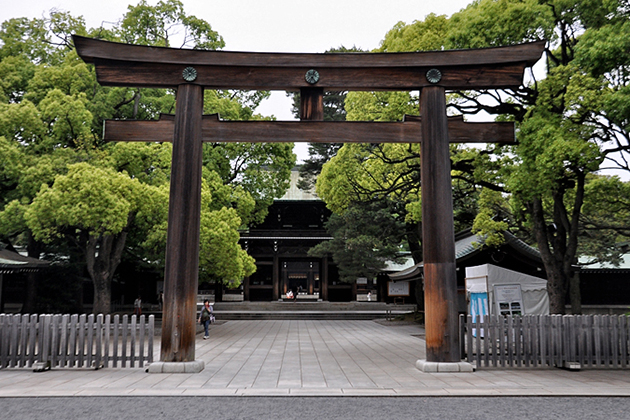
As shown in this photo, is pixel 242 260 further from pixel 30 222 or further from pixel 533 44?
pixel 533 44

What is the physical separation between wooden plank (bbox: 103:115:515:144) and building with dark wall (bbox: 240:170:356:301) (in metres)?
24.9

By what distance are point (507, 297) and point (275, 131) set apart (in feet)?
29.1

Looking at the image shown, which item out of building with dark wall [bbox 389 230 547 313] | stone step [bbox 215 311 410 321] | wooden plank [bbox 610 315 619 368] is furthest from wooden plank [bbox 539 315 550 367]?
stone step [bbox 215 311 410 321]

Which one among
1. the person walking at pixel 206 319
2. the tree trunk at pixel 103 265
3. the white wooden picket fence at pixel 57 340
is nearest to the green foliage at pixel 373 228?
the person walking at pixel 206 319

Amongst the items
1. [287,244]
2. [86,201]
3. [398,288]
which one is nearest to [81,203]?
[86,201]

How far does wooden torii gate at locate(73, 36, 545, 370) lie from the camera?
929 cm

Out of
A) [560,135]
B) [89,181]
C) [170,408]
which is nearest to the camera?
[170,408]

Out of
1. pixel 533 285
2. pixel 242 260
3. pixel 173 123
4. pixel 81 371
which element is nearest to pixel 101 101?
pixel 242 260

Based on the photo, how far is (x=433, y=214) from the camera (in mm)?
9422

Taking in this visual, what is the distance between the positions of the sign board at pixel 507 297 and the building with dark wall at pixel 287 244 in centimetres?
2119

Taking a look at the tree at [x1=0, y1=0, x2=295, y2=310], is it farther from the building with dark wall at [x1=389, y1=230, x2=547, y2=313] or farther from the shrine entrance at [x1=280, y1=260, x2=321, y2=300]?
the shrine entrance at [x1=280, y1=260, x2=321, y2=300]

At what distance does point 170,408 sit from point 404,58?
7.83 metres

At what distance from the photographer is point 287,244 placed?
3594 cm

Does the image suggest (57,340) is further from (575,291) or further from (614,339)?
(575,291)
